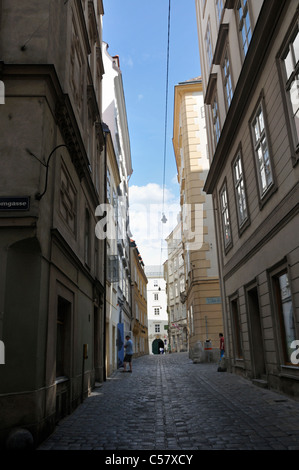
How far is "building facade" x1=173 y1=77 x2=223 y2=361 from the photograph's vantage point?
24.9m

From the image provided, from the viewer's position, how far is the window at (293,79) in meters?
8.21

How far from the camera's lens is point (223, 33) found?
14516mm

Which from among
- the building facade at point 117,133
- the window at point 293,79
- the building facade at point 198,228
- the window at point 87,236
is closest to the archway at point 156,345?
the building facade at point 198,228

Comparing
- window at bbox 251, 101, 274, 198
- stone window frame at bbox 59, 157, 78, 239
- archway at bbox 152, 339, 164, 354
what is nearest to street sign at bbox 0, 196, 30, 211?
stone window frame at bbox 59, 157, 78, 239

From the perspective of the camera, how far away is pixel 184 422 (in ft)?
22.6

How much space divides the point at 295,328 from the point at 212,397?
2673 millimetres

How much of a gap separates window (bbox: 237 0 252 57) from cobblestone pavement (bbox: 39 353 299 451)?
9612 mm

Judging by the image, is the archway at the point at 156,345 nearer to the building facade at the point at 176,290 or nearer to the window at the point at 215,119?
the building facade at the point at 176,290

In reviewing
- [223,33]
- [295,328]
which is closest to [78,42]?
[223,33]

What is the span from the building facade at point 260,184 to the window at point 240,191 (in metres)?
0.03

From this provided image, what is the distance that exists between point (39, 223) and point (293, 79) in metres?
5.84

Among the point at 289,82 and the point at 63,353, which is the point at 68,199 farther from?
the point at 289,82

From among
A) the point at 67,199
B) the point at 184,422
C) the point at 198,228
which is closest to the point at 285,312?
the point at 184,422
